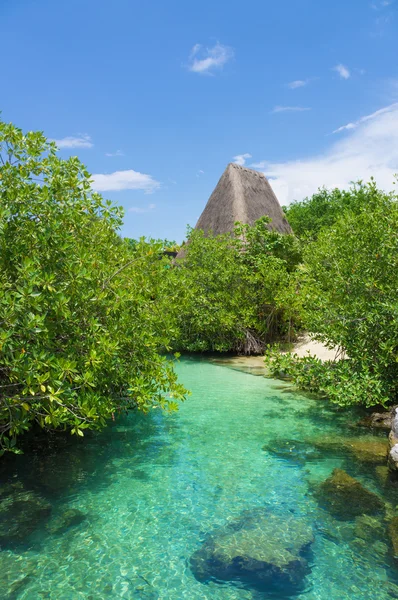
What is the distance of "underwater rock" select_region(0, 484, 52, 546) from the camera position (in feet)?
16.9

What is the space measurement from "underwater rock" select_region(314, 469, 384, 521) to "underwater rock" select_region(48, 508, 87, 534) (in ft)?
9.58

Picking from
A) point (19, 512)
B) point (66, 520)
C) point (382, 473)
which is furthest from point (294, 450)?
point (19, 512)

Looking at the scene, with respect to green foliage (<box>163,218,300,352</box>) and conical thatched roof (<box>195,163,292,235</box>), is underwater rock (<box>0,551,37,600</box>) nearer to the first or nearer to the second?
green foliage (<box>163,218,300,352</box>)

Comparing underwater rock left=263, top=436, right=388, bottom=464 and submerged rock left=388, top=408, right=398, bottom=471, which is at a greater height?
submerged rock left=388, top=408, right=398, bottom=471

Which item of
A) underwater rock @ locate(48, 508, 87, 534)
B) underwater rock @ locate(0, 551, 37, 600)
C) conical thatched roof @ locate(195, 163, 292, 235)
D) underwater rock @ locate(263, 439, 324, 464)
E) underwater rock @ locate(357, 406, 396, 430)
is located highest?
conical thatched roof @ locate(195, 163, 292, 235)

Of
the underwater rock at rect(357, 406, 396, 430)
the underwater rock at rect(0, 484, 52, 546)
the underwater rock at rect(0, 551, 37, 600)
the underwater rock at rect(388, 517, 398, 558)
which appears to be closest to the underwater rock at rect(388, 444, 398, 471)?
the underwater rock at rect(388, 517, 398, 558)

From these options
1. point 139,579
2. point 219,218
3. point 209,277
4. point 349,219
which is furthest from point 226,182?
point 139,579

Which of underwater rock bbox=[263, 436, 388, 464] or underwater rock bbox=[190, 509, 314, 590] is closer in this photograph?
underwater rock bbox=[190, 509, 314, 590]

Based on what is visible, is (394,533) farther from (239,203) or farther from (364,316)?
(239,203)

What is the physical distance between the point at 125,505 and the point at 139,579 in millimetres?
1470

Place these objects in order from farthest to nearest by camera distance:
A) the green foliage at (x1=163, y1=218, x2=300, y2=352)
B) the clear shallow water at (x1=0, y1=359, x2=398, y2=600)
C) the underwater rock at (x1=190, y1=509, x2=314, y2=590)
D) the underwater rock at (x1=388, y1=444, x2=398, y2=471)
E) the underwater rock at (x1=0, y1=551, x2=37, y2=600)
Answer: the green foliage at (x1=163, y1=218, x2=300, y2=352) < the underwater rock at (x1=388, y1=444, x2=398, y2=471) < the underwater rock at (x1=190, y1=509, x2=314, y2=590) < the clear shallow water at (x1=0, y1=359, x2=398, y2=600) < the underwater rock at (x1=0, y1=551, x2=37, y2=600)

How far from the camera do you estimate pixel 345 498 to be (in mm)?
6094

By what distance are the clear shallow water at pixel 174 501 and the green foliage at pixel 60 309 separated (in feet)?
3.09

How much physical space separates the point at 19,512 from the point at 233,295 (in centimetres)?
1254
